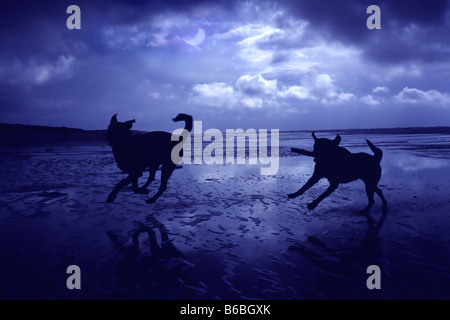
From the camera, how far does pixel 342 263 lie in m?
3.82

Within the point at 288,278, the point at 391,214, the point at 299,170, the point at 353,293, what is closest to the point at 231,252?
the point at 288,278

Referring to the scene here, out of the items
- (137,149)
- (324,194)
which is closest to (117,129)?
(137,149)

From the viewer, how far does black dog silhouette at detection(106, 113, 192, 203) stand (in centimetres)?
613

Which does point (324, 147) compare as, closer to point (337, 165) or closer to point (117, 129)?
point (337, 165)

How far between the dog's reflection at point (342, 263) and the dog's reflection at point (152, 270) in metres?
1.53

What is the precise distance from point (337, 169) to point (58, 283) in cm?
542

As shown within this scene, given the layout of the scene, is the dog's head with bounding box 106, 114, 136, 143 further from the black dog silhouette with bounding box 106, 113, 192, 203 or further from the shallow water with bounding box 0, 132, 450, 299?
the shallow water with bounding box 0, 132, 450, 299

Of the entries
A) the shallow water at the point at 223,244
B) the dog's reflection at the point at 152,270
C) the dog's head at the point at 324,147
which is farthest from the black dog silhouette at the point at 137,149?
the dog's head at the point at 324,147

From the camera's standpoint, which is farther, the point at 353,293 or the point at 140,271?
the point at 140,271

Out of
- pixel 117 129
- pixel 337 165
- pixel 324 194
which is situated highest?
pixel 117 129

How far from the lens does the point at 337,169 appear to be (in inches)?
237

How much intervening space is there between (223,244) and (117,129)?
3.55m

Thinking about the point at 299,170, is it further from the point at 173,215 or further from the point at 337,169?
the point at 173,215
